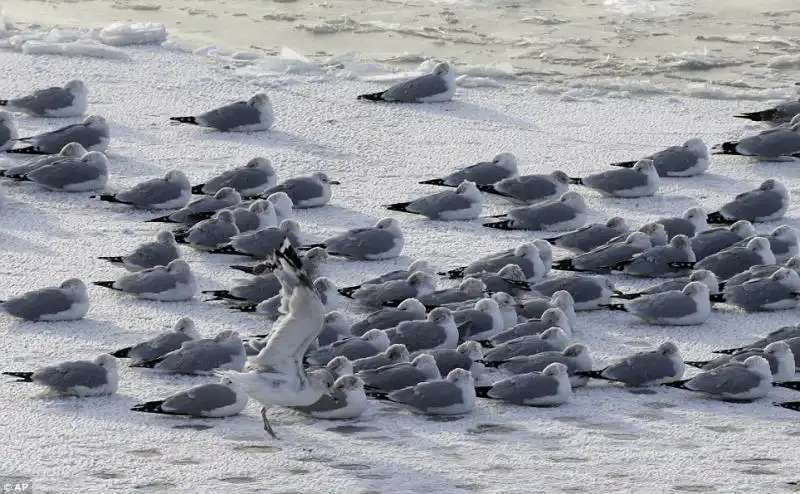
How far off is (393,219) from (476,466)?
107 inches

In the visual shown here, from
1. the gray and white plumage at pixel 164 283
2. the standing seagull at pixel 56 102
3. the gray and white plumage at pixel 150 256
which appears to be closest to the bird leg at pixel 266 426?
the gray and white plumage at pixel 164 283

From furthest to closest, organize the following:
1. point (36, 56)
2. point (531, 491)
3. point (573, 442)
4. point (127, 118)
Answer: point (36, 56), point (127, 118), point (573, 442), point (531, 491)

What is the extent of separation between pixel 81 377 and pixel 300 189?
296 cm

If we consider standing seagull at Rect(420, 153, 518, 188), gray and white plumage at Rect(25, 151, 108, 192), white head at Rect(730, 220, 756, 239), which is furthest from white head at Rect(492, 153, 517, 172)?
gray and white plumage at Rect(25, 151, 108, 192)

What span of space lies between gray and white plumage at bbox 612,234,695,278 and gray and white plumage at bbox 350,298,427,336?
4.26ft

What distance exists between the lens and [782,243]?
920cm

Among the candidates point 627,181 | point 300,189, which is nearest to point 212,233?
point 300,189

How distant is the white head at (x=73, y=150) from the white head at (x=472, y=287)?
2963mm

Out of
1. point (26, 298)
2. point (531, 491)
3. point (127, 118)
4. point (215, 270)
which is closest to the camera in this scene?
point (531, 491)

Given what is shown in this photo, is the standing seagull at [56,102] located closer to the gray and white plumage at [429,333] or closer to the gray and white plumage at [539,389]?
the gray and white plumage at [429,333]

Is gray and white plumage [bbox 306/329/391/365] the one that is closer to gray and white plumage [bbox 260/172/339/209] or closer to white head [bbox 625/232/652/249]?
white head [bbox 625/232/652/249]

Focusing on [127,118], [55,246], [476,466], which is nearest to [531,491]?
[476,466]

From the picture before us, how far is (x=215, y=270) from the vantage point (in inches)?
353

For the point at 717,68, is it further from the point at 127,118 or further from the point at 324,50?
the point at 127,118
